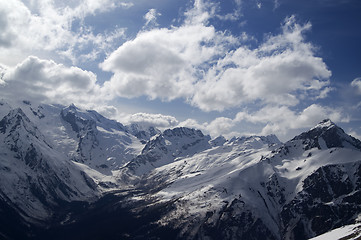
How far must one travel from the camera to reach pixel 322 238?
18188 cm

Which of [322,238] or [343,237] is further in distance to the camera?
[322,238]

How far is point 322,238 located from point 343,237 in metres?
14.5

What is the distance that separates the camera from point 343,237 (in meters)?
169

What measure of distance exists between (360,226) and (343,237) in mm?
18079

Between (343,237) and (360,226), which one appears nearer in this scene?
(343,237)

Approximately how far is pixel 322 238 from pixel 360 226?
68.2ft

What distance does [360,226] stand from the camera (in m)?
180
